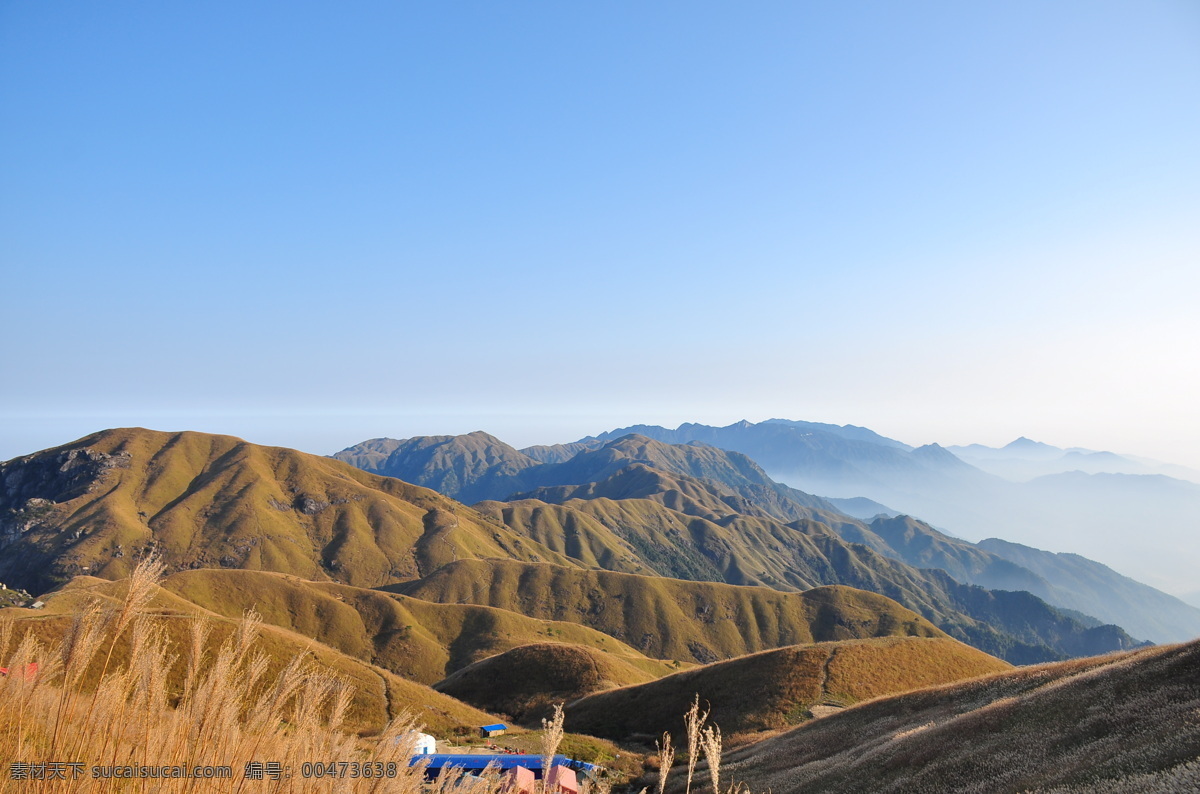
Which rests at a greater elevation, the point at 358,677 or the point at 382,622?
the point at 358,677

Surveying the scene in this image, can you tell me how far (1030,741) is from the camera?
17.4 metres

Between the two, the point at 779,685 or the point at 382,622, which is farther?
the point at 382,622

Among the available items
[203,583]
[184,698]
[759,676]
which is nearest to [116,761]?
[184,698]

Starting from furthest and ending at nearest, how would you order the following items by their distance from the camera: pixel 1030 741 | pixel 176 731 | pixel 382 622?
pixel 382 622 → pixel 1030 741 → pixel 176 731

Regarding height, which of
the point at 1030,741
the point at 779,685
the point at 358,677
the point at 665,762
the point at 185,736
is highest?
the point at 185,736

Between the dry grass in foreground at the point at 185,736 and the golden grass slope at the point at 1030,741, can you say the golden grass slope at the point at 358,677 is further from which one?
the dry grass in foreground at the point at 185,736

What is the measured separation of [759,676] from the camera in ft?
180

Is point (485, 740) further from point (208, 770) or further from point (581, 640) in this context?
point (581, 640)

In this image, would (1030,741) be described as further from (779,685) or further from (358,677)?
(358,677)

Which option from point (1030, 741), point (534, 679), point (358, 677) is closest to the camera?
point (1030, 741)

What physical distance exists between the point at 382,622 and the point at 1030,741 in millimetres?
153568

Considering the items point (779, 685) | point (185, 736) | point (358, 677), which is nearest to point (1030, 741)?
point (185, 736)

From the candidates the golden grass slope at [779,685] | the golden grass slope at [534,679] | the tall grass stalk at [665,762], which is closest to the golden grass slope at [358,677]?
the golden grass slope at [534,679]

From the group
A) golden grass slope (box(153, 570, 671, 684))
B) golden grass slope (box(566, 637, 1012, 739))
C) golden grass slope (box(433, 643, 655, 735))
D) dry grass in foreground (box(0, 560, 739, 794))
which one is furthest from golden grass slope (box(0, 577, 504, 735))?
golden grass slope (box(153, 570, 671, 684))
